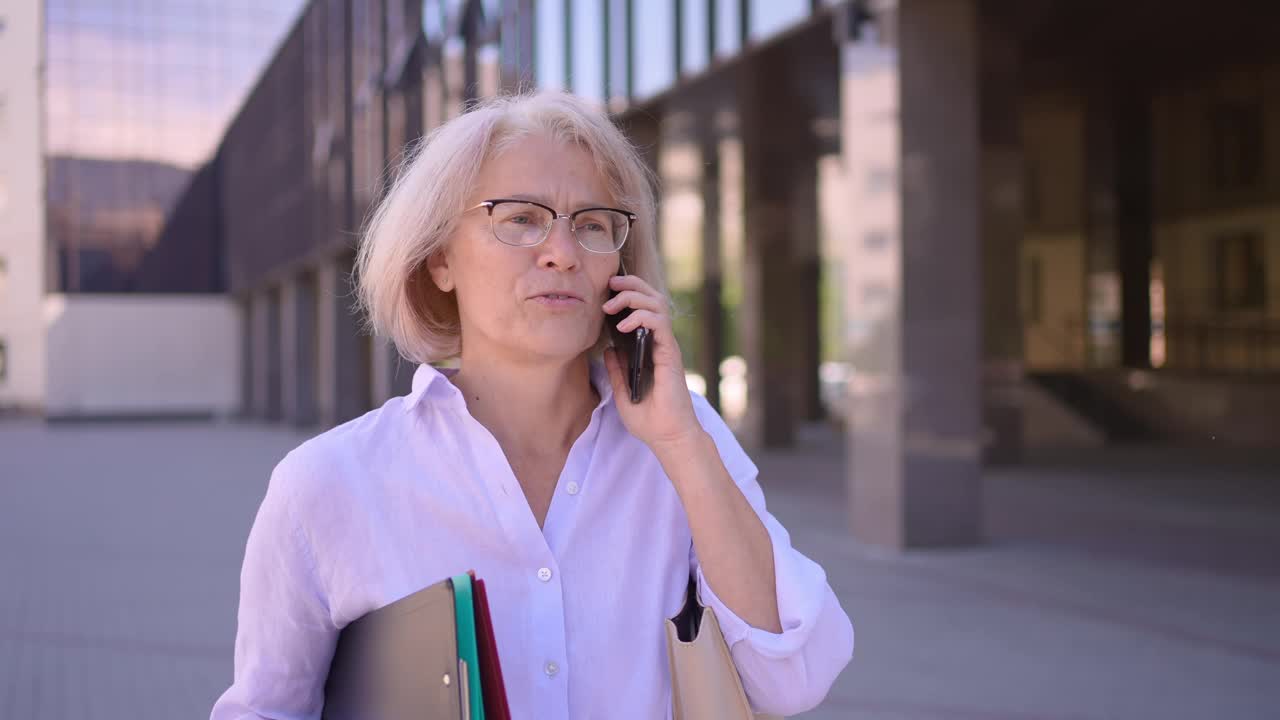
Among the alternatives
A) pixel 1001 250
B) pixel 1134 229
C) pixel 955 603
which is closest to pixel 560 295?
pixel 955 603

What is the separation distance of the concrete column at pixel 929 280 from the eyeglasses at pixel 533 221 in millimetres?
7298

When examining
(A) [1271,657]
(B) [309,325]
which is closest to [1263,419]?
(A) [1271,657]

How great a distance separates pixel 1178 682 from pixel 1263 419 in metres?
16.2

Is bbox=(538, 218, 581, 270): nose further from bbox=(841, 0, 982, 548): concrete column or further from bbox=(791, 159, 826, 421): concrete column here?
bbox=(791, 159, 826, 421): concrete column

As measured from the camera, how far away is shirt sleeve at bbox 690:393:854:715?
1899mm

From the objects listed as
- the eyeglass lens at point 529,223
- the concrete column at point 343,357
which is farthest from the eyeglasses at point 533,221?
the concrete column at point 343,357

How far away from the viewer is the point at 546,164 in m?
2.06

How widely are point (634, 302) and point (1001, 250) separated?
14.9m

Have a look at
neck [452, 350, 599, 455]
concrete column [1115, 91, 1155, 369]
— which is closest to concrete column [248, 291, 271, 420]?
concrete column [1115, 91, 1155, 369]

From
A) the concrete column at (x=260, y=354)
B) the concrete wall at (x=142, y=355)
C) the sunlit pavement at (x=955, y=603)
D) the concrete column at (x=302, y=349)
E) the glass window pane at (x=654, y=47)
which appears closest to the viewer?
the sunlit pavement at (x=955, y=603)

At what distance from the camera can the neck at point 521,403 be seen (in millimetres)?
2127

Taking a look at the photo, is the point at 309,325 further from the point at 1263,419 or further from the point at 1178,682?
the point at 1178,682

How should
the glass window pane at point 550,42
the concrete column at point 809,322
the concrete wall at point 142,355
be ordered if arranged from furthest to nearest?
the concrete wall at point 142,355 < the concrete column at point 809,322 < the glass window pane at point 550,42

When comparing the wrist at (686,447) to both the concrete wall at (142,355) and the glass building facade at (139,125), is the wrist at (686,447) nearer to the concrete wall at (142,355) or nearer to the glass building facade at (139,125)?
the concrete wall at (142,355)
